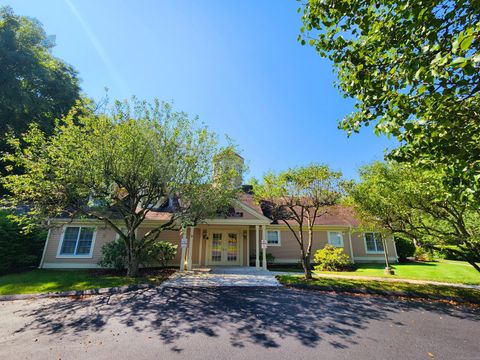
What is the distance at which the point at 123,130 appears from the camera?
9375 mm

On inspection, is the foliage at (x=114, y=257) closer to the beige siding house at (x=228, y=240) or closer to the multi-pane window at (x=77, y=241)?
the beige siding house at (x=228, y=240)

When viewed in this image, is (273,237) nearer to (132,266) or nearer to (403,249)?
(132,266)

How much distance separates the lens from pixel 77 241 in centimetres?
1394

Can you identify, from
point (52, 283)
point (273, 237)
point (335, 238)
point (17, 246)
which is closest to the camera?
point (52, 283)

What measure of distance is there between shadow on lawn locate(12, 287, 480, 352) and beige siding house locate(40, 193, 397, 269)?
15.5ft

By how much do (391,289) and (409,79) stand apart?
854cm

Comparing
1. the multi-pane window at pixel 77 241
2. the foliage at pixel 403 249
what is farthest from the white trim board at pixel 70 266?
the foliage at pixel 403 249

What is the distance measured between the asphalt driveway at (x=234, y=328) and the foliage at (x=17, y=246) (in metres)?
6.73

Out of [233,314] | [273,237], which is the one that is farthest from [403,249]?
[233,314]

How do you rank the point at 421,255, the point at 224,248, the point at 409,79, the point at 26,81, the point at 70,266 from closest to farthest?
the point at 409,79 < the point at 70,266 < the point at 224,248 < the point at 421,255 < the point at 26,81

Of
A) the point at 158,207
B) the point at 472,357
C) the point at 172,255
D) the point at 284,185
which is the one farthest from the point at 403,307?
the point at 158,207

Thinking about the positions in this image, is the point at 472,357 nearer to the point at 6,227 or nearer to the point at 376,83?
the point at 376,83

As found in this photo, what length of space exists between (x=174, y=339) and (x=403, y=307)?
6.88 metres

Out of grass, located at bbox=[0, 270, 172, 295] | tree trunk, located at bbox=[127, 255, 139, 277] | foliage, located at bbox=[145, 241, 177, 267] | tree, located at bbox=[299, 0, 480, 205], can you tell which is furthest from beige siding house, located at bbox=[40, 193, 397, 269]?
tree, located at bbox=[299, 0, 480, 205]
